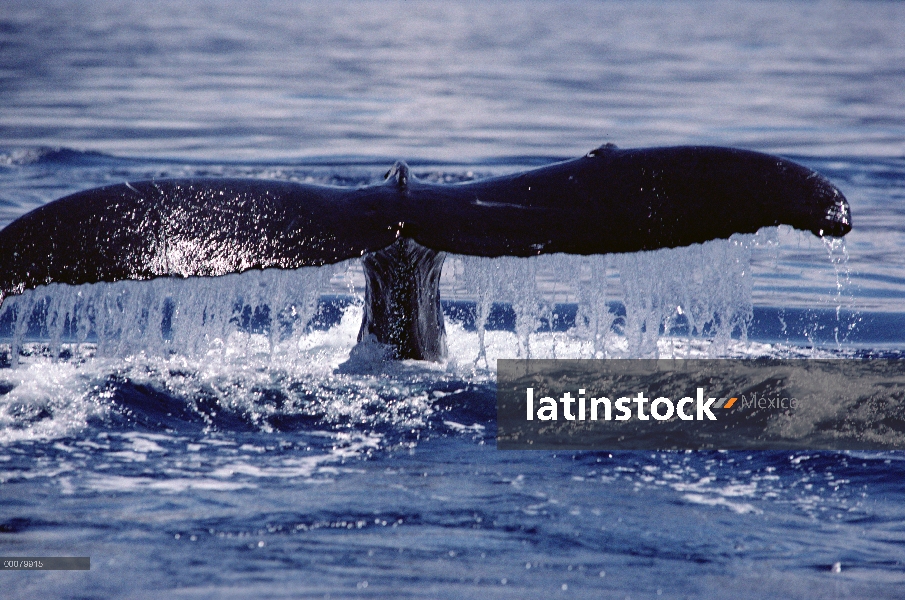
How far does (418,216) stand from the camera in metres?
4.91

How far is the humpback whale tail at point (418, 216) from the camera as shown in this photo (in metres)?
4.60

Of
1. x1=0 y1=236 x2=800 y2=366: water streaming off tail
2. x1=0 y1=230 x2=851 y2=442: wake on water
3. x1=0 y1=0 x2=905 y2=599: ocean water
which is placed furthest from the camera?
x1=0 y1=230 x2=851 y2=442: wake on water

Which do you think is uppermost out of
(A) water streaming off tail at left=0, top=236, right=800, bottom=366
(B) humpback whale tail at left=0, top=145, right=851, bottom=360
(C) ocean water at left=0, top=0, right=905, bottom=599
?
(B) humpback whale tail at left=0, top=145, right=851, bottom=360

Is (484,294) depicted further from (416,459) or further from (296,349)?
(416,459)

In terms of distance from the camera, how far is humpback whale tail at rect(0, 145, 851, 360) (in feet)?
15.1

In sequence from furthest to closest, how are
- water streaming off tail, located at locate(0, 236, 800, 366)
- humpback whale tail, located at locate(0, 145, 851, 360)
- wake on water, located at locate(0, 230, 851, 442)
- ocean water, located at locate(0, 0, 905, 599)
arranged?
1. wake on water, located at locate(0, 230, 851, 442)
2. water streaming off tail, located at locate(0, 236, 800, 366)
3. humpback whale tail, located at locate(0, 145, 851, 360)
4. ocean water, located at locate(0, 0, 905, 599)

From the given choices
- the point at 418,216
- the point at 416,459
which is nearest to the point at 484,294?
the point at 418,216

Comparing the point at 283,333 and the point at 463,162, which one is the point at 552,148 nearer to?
the point at 463,162

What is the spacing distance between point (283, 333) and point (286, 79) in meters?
19.3

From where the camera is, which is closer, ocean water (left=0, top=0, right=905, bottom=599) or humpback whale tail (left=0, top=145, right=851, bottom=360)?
ocean water (left=0, top=0, right=905, bottom=599)

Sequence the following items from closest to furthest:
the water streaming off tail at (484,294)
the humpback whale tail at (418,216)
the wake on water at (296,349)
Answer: the humpback whale tail at (418,216) → the water streaming off tail at (484,294) → the wake on water at (296,349)

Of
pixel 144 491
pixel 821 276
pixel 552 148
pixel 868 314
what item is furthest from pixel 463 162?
pixel 144 491

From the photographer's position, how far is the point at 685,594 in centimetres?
357

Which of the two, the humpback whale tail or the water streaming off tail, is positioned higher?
the humpback whale tail
